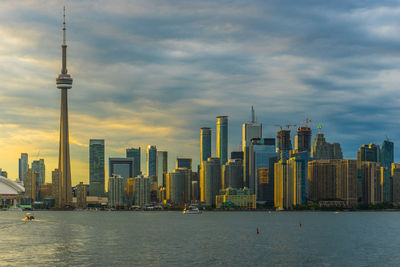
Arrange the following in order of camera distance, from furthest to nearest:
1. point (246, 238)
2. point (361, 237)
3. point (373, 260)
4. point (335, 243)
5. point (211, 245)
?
point (361, 237) < point (246, 238) < point (335, 243) < point (211, 245) < point (373, 260)

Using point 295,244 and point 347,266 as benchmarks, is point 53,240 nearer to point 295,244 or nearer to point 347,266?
point 295,244

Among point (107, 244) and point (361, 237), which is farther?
point (361, 237)

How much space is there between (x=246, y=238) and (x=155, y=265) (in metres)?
56.0

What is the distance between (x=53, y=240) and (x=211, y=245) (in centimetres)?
3781

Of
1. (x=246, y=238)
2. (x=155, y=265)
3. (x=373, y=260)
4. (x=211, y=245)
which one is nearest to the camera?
(x=155, y=265)

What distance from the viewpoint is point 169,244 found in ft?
423

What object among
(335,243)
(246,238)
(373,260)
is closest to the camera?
(373,260)

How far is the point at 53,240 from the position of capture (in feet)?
450

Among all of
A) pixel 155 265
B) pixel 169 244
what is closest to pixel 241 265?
pixel 155 265

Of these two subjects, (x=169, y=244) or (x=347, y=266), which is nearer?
(x=347, y=266)

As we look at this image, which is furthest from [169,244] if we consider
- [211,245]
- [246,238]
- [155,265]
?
[155,265]

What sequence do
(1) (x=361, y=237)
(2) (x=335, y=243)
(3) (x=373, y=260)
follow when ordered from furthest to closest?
(1) (x=361, y=237) < (2) (x=335, y=243) < (3) (x=373, y=260)

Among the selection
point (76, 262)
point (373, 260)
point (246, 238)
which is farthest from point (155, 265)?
point (246, 238)

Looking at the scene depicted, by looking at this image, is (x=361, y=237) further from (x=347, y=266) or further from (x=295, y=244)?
(x=347, y=266)
